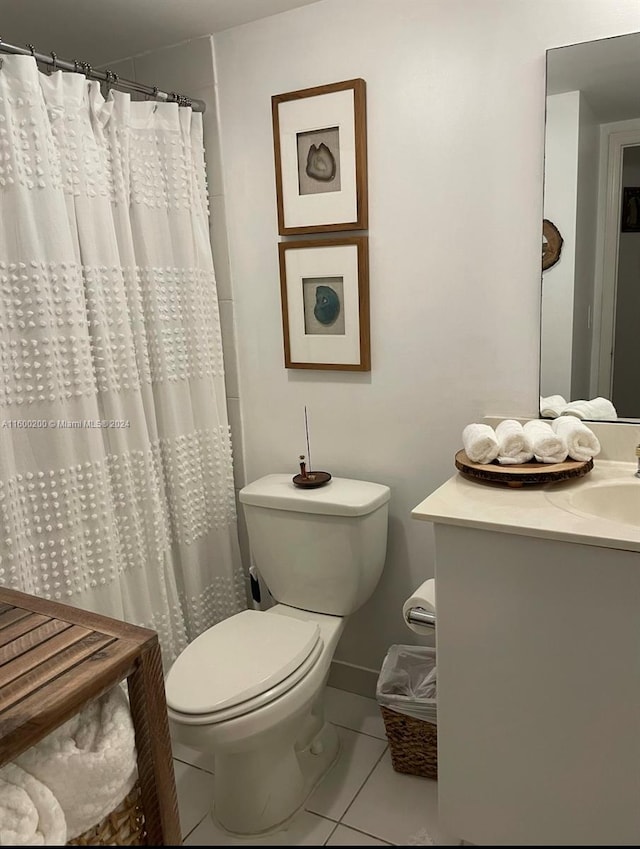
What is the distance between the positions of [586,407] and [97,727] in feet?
→ 4.47

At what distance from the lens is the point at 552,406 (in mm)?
1773

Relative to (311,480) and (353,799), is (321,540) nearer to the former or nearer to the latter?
(311,480)

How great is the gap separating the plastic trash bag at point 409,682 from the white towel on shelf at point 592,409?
0.83 meters

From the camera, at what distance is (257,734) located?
157cm

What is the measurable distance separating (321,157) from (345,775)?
179 cm

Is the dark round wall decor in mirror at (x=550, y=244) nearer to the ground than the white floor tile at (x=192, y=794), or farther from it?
farther from it

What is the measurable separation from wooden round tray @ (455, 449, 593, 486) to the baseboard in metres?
0.95

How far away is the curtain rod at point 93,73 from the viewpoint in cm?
156

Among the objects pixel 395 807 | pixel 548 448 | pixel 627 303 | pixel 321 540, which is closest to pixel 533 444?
pixel 548 448

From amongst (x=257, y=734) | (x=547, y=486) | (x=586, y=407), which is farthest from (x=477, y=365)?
(x=257, y=734)

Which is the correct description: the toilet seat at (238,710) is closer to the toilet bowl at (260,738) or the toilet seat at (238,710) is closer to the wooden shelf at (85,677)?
the toilet bowl at (260,738)

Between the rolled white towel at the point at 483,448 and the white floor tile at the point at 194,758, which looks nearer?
the rolled white towel at the point at 483,448

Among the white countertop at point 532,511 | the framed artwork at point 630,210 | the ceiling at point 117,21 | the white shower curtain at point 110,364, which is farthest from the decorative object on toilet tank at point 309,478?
the ceiling at point 117,21

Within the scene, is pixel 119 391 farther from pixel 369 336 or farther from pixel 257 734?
pixel 257 734
